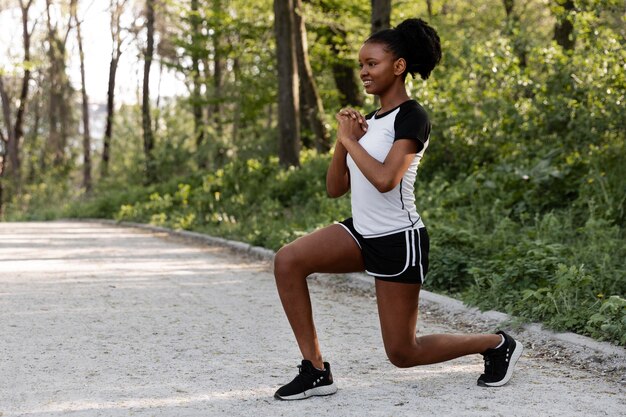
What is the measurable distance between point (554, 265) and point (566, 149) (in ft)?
18.2

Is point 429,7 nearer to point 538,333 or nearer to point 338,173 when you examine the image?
point 538,333

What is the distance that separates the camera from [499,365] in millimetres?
4938

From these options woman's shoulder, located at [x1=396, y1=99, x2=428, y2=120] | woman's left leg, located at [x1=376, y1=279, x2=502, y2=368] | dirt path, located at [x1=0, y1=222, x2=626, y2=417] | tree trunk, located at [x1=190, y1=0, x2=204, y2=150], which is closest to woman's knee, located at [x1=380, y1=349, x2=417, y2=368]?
woman's left leg, located at [x1=376, y1=279, x2=502, y2=368]

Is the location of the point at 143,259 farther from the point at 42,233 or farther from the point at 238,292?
the point at 42,233

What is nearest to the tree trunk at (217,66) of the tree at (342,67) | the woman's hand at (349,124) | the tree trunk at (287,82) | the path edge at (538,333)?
the tree at (342,67)

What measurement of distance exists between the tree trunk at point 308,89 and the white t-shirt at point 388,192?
16.6 metres

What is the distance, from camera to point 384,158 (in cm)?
431

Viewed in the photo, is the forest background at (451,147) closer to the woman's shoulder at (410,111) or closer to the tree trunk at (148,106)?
the tree trunk at (148,106)

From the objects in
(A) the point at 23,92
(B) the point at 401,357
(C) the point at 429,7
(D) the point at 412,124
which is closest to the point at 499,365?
(B) the point at 401,357

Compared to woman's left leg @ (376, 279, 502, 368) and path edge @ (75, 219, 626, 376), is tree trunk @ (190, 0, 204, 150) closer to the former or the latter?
path edge @ (75, 219, 626, 376)

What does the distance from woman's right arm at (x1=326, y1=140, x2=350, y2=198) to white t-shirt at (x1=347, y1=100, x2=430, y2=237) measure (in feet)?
0.14

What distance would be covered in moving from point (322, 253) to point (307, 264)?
9 centimetres

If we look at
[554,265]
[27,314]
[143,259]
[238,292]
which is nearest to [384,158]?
[554,265]

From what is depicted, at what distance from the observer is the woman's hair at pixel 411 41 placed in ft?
14.4
